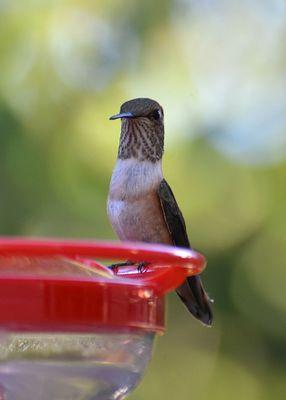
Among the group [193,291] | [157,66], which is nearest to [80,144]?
[157,66]

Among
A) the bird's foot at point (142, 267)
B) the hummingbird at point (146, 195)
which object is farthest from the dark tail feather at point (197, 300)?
the bird's foot at point (142, 267)

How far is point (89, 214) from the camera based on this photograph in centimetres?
638

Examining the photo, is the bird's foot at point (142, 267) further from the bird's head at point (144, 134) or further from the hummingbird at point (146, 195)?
the bird's head at point (144, 134)

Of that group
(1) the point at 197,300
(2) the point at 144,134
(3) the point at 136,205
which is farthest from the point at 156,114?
(1) the point at 197,300

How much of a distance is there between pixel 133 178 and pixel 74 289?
1.83 m

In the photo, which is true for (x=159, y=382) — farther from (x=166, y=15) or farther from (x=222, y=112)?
(x=166, y=15)

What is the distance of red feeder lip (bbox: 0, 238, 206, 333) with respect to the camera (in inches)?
70.1

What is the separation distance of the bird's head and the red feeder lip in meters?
1.74

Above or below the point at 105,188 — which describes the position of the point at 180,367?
below

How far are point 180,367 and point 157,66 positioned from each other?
209cm

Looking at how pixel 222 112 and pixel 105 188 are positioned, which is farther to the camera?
pixel 222 112

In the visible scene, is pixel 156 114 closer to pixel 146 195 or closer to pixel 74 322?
pixel 146 195

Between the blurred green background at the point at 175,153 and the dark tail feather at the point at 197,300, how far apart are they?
261 centimetres

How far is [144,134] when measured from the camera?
3879 millimetres
